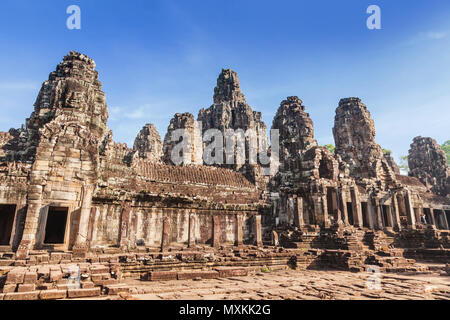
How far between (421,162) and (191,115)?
33.6m

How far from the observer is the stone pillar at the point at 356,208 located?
21.0 metres

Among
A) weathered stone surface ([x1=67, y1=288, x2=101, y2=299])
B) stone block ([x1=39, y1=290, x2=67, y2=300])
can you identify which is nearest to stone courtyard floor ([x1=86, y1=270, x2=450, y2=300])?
weathered stone surface ([x1=67, y1=288, x2=101, y2=299])

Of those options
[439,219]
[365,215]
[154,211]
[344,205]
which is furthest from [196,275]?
[439,219]

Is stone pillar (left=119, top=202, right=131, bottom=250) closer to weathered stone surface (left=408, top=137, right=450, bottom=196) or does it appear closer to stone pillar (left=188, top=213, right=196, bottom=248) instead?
stone pillar (left=188, top=213, right=196, bottom=248)

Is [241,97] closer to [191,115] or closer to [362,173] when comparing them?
[191,115]

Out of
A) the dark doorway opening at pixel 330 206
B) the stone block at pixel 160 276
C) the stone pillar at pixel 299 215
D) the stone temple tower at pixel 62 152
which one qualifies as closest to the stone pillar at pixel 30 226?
the stone temple tower at pixel 62 152

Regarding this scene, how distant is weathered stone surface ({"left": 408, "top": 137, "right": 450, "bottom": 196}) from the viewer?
3591cm

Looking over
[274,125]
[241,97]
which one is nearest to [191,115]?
[274,125]

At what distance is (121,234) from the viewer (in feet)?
41.3

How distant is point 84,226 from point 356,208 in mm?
19044

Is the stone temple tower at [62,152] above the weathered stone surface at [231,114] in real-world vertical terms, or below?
below

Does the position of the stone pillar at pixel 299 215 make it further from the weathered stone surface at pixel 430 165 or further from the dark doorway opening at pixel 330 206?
the weathered stone surface at pixel 430 165

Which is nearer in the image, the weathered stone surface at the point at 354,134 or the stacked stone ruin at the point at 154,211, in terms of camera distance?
the stacked stone ruin at the point at 154,211

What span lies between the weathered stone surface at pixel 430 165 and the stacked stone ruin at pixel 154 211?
14.8 m
